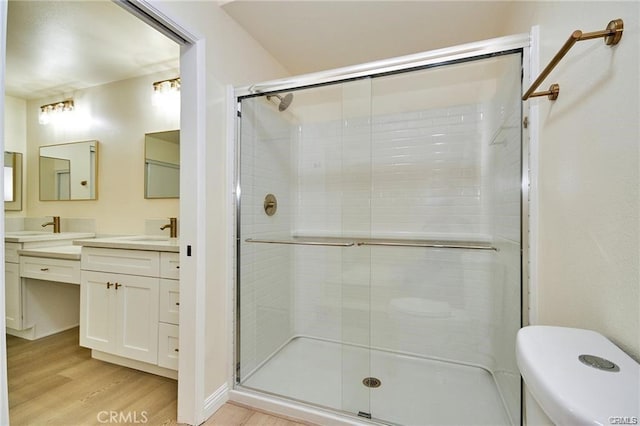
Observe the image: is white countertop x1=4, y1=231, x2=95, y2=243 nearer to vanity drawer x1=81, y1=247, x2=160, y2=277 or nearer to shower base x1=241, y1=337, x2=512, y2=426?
vanity drawer x1=81, y1=247, x2=160, y2=277

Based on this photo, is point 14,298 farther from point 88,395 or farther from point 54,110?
point 54,110

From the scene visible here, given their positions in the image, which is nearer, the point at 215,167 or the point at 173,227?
the point at 215,167

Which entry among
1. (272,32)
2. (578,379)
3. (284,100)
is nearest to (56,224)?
(284,100)

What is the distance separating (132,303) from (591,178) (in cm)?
242

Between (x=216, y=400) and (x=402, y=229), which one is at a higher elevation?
(x=402, y=229)

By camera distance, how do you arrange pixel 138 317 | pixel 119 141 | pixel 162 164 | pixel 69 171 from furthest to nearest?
pixel 69 171, pixel 119 141, pixel 162 164, pixel 138 317

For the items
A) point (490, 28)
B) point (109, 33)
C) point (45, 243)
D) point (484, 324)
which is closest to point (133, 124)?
point (109, 33)

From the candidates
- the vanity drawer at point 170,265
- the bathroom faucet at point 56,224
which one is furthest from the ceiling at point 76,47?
the vanity drawer at point 170,265

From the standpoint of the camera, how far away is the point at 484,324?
202 centimetres

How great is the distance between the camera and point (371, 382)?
1.77 metres

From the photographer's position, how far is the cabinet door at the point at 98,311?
6.47ft

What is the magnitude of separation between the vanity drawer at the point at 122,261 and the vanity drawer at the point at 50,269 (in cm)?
18

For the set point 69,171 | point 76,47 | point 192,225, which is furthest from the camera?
point 69,171

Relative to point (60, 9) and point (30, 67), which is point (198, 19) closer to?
point (60, 9)
